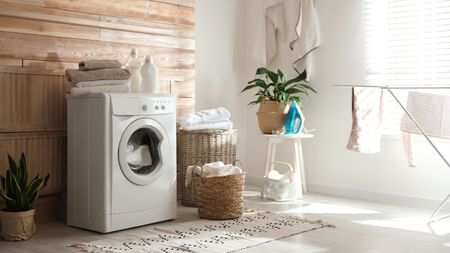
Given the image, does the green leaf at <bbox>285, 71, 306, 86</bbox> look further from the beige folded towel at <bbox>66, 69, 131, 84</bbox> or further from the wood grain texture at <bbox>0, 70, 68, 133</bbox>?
the wood grain texture at <bbox>0, 70, 68, 133</bbox>

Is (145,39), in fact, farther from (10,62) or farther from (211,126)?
(10,62)

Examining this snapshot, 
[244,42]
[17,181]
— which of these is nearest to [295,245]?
[17,181]

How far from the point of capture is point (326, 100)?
14.9ft

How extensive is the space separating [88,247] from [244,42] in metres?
2.76

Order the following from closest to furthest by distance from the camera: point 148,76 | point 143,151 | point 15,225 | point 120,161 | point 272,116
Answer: point 15,225
point 120,161
point 143,151
point 148,76
point 272,116

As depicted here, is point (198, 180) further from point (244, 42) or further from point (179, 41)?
point (244, 42)

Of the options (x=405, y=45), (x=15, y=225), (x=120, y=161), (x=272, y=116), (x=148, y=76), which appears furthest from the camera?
(x=272, y=116)

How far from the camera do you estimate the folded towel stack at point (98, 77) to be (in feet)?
10.6

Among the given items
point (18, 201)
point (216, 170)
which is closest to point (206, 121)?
point (216, 170)

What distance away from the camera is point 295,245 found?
2.88 m

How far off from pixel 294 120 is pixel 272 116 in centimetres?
19

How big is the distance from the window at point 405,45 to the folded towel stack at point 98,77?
1919 millimetres

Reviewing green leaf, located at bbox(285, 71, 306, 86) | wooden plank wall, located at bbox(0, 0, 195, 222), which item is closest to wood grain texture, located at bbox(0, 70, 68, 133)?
wooden plank wall, located at bbox(0, 0, 195, 222)

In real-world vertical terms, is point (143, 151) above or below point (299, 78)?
below
